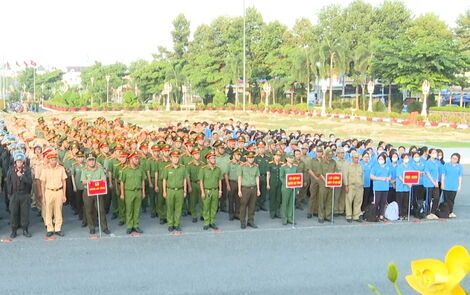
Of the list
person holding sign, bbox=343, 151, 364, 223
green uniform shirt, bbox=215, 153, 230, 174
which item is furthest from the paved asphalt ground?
green uniform shirt, bbox=215, 153, 230, 174

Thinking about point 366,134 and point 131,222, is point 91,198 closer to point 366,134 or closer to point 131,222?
point 131,222

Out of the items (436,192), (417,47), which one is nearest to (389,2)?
(417,47)

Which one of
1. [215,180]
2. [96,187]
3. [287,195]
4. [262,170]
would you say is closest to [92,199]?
[96,187]

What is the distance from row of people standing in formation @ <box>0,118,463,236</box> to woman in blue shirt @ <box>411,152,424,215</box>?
19 mm

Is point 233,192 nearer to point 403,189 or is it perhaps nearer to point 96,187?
point 96,187

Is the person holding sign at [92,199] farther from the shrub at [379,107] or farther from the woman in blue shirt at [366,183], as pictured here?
the shrub at [379,107]

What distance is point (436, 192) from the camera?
36.4ft

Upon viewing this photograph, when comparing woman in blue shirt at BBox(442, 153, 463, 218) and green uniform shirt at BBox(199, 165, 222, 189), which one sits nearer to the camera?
green uniform shirt at BBox(199, 165, 222, 189)

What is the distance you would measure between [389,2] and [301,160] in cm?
5993

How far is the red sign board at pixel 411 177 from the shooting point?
1045 centimetres

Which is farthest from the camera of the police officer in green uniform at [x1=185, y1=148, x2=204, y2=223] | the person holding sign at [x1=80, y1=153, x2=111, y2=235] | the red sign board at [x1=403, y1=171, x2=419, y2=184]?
the police officer in green uniform at [x1=185, y1=148, x2=204, y2=223]

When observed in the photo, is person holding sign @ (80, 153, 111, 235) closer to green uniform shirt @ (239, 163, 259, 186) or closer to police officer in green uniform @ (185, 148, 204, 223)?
police officer in green uniform @ (185, 148, 204, 223)

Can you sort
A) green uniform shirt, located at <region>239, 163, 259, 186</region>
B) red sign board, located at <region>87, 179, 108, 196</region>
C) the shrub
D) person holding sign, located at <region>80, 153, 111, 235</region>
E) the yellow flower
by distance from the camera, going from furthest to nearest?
1. the shrub
2. green uniform shirt, located at <region>239, 163, 259, 186</region>
3. person holding sign, located at <region>80, 153, 111, 235</region>
4. red sign board, located at <region>87, 179, 108, 196</region>
5. the yellow flower

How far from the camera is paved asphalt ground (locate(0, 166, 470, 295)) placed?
273 inches
